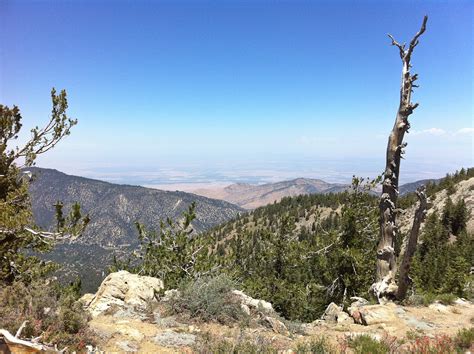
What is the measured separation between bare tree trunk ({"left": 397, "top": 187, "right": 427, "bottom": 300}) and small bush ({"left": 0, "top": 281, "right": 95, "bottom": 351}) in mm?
9617

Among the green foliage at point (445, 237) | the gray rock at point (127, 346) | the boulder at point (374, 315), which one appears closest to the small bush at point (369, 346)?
the boulder at point (374, 315)

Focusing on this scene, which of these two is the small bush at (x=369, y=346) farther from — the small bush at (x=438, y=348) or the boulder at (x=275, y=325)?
the boulder at (x=275, y=325)

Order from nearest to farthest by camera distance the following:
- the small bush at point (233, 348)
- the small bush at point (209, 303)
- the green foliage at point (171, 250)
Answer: the small bush at point (233, 348) < the small bush at point (209, 303) < the green foliage at point (171, 250)

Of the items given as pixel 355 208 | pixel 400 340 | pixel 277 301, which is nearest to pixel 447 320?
pixel 400 340

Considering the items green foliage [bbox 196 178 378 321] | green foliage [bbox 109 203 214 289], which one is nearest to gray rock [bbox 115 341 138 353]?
green foliage [bbox 196 178 378 321]

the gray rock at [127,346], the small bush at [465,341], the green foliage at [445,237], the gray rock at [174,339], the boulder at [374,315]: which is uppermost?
the small bush at [465,341]

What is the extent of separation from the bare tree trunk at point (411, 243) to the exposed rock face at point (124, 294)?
8.66 metres

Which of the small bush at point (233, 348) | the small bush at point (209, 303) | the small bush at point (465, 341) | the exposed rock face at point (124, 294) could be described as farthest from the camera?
the exposed rock face at point (124, 294)

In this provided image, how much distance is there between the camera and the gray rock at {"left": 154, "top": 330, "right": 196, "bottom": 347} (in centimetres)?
709

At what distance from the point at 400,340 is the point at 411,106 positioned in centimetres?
847

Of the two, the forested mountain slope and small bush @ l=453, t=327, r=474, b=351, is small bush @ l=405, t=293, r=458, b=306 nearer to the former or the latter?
the forested mountain slope

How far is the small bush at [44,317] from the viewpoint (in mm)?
5816

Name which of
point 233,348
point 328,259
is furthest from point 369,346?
point 328,259

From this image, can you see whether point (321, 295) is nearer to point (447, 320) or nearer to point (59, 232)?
point (447, 320)
